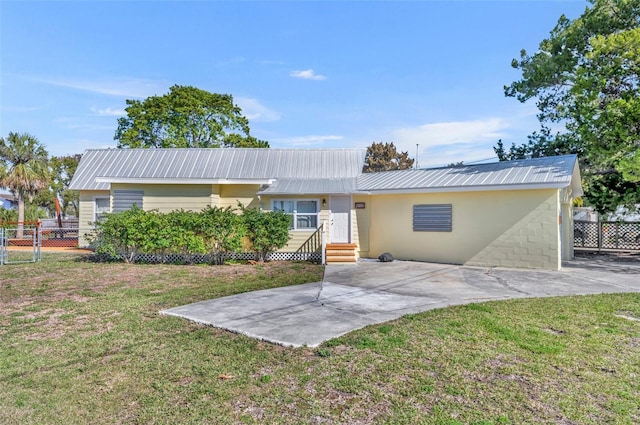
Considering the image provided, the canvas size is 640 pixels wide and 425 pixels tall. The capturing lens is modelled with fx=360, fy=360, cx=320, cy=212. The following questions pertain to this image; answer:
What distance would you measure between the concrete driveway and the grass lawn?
0.41 m

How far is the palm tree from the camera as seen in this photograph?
822 inches

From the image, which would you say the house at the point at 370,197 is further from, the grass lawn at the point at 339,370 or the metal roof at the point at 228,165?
the grass lawn at the point at 339,370

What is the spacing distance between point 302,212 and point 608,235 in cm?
1424

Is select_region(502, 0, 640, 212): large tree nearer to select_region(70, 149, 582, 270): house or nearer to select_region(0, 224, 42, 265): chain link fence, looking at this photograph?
select_region(70, 149, 582, 270): house

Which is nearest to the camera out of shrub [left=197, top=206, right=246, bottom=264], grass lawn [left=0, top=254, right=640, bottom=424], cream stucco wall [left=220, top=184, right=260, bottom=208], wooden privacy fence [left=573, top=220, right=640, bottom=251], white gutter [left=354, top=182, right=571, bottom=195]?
grass lawn [left=0, top=254, right=640, bottom=424]

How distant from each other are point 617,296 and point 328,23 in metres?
12.5

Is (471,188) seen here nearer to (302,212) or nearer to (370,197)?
(370,197)

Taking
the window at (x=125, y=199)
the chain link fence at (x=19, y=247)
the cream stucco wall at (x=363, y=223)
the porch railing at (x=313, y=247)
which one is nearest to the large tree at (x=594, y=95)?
the cream stucco wall at (x=363, y=223)

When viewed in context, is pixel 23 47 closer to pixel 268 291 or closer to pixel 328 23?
pixel 328 23

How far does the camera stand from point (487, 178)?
11398 mm

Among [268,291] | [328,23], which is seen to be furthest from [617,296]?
[328,23]

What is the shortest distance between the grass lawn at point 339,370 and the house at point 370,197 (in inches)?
188

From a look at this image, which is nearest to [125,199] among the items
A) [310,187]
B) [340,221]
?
[310,187]

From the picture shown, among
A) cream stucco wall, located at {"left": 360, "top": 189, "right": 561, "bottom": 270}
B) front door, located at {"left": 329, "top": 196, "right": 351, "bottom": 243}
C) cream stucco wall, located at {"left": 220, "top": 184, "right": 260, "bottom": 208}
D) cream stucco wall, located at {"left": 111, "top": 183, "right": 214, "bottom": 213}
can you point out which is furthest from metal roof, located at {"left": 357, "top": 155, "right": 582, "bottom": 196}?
cream stucco wall, located at {"left": 111, "top": 183, "right": 214, "bottom": 213}
